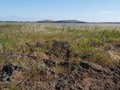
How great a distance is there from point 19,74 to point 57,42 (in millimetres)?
4339

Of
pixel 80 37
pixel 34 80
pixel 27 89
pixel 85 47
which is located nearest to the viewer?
pixel 27 89

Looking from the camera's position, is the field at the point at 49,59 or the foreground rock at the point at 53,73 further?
the field at the point at 49,59

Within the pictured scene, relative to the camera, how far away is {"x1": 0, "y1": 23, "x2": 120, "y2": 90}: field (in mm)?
10047

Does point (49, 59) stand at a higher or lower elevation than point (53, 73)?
higher

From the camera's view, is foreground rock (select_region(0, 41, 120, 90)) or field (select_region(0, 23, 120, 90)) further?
field (select_region(0, 23, 120, 90))

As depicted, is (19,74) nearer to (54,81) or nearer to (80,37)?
(54,81)

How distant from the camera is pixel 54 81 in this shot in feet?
33.2

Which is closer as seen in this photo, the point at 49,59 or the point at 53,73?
the point at 53,73

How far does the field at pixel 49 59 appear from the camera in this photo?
33.0 ft

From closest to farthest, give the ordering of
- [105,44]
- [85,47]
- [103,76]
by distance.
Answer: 1. [103,76]
2. [85,47]
3. [105,44]

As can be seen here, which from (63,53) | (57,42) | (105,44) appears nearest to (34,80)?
(63,53)

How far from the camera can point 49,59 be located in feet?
39.3

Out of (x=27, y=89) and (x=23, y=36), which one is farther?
(x=23, y=36)

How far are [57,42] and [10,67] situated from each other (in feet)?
13.8
